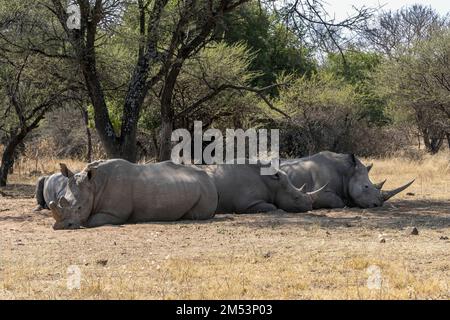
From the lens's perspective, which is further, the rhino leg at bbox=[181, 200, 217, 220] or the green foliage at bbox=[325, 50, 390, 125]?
the green foliage at bbox=[325, 50, 390, 125]

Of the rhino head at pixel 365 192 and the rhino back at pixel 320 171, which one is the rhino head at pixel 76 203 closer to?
the rhino back at pixel 320 171

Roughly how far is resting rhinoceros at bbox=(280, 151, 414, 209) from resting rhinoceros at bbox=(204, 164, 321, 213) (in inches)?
30.0

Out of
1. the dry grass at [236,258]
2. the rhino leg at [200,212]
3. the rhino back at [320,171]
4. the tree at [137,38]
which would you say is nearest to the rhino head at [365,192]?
the rhino back at [320,171]

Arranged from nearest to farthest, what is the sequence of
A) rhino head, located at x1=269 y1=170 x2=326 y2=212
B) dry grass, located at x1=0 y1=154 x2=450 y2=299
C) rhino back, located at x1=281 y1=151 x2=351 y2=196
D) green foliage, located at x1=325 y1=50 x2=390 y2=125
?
dry grass, located at x1=0 y1=154 x2=450 y2=299
rhino head, located at x1=269 y1=170 x2=326 y2=212
rhino back, located at x1=281 y1=151 x2=351 y2=196
green foliage, located at x1=325 y1=50 x2=390 y2=125

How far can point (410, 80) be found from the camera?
2922 centimetres

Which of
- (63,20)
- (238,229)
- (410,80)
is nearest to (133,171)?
(238,229)

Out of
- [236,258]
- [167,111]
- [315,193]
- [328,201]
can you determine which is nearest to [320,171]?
[328,201]

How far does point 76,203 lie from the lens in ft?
35.9

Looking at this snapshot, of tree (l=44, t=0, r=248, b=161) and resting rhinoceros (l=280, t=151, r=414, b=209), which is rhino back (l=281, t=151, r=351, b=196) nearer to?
resting rhinoceros (l=280, t=151, r=414, b=209)

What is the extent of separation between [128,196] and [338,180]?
197 inches

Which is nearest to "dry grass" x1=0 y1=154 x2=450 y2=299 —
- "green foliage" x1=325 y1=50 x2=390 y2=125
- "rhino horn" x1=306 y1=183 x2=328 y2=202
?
"rhino horn" x1=306 y1=183 x2=328 y2=202

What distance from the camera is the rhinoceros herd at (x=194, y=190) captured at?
36.5ft

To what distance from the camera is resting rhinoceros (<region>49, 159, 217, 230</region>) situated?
11.0 meters
